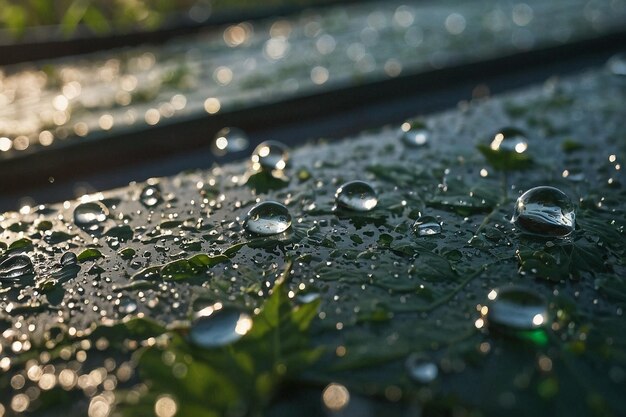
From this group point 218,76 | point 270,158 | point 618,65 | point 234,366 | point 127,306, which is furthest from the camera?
point 218,76

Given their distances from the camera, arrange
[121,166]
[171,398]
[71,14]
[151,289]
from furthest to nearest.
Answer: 1. [71,14]
2. [121,166]
3. [151,289]
4. [171,398]

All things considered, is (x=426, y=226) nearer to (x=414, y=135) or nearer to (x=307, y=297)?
(x=307, y=297)

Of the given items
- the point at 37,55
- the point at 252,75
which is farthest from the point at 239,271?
the point at 37,55

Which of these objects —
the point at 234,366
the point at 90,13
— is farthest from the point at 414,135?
the point at 90,13

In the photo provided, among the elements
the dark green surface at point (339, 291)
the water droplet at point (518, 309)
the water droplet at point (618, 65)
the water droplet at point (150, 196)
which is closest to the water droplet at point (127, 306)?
the dark green surface at point (339, 291)

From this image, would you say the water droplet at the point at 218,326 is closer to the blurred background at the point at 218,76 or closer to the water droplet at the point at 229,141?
the blurred background at the point at 218,76

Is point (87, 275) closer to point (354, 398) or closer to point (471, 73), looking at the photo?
point (354, 398)
